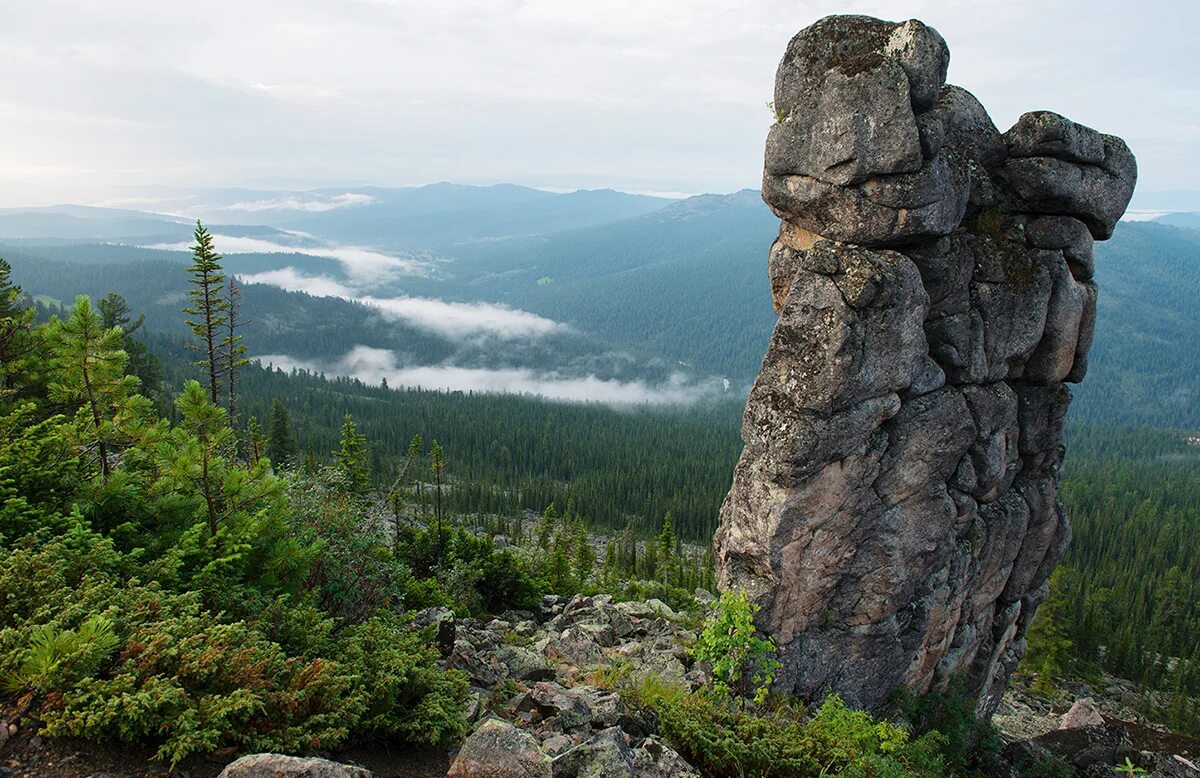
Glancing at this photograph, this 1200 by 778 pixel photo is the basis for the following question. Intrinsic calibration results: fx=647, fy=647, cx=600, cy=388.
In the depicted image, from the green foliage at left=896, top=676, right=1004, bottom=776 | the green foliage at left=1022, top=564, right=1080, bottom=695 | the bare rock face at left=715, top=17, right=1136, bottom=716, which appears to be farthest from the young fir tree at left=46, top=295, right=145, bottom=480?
the green foliage at left=1022, top=564, right=1080, bottom=695

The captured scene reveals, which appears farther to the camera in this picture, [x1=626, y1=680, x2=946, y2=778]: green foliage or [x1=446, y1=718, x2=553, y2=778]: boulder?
[x1=626, y1=680, x2=946, y2=778]: green foliage

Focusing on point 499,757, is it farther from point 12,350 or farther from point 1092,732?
point 1092,732

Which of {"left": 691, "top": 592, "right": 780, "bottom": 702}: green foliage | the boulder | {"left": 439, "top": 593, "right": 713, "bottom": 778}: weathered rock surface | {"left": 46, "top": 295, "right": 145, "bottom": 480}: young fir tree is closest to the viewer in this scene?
the boulder

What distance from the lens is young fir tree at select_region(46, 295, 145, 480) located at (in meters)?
12.7

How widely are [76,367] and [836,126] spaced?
1987 cm

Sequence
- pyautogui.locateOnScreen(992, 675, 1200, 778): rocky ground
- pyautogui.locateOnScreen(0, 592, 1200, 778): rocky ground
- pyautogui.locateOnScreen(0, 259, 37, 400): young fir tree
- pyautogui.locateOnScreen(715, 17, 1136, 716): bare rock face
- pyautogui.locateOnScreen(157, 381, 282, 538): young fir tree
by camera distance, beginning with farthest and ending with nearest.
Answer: pyautogui.locateOnScreen(992, 675, 1200, 778): rocky ground
pyautogui.locateOnScreen(715, 17, 1136, 716): bare rock face
pyautogui.locateOnScreen(0, 259, 37, 400): young fir tree
pyautogui.locateOnScreen(157, 381, 282, 538): young fir tree
pyautogui.locateOnScreen(0, 592, 1200, 778): rocky ground

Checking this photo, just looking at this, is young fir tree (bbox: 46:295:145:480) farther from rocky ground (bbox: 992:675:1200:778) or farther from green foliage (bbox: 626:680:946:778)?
rocky ground (bbox: 992:675:1200:778)

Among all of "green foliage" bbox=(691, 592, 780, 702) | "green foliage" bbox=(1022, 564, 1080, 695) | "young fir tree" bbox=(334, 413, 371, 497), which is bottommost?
"green foliage" bbox=(1022, 564, 1080, 695)

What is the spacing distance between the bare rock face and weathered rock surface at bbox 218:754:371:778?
48.2 ft

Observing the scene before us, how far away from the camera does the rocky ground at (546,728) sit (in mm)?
7566

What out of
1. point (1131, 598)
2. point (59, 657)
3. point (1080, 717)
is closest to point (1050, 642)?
point (1080, 717)

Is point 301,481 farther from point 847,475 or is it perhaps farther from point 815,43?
point 815,43

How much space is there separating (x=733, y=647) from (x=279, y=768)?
12.3 m

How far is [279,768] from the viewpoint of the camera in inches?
295
